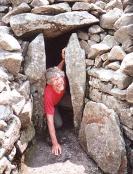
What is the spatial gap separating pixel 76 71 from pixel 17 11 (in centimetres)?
141

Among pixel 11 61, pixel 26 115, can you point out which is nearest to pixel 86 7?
pixel 11 61

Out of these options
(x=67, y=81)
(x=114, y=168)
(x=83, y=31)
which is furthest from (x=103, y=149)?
(x=83, y=31)

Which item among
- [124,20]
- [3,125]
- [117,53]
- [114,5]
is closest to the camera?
[3,125]

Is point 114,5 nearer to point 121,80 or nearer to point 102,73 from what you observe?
point 102,73

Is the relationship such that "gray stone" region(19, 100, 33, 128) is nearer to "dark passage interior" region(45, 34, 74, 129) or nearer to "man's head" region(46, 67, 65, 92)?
"man's head" region(46, 67, 65, 92)

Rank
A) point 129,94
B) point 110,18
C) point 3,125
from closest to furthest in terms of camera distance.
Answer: point 3,125 < point 129,94 < point 110,18

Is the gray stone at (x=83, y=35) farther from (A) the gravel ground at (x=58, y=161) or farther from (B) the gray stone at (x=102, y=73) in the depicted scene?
(A) the gravel ground at (x=58, y=161)

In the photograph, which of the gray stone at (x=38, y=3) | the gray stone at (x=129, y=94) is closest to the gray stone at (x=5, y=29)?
the gray stone at (x=38, y=3)

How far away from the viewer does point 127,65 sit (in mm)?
4910

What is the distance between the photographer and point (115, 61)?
544 centimetres

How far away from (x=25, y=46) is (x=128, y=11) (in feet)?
5.75

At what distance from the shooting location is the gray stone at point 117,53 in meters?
5.32

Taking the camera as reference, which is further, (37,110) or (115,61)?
(37,110)

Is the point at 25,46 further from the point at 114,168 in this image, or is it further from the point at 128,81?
the point at 114,168
